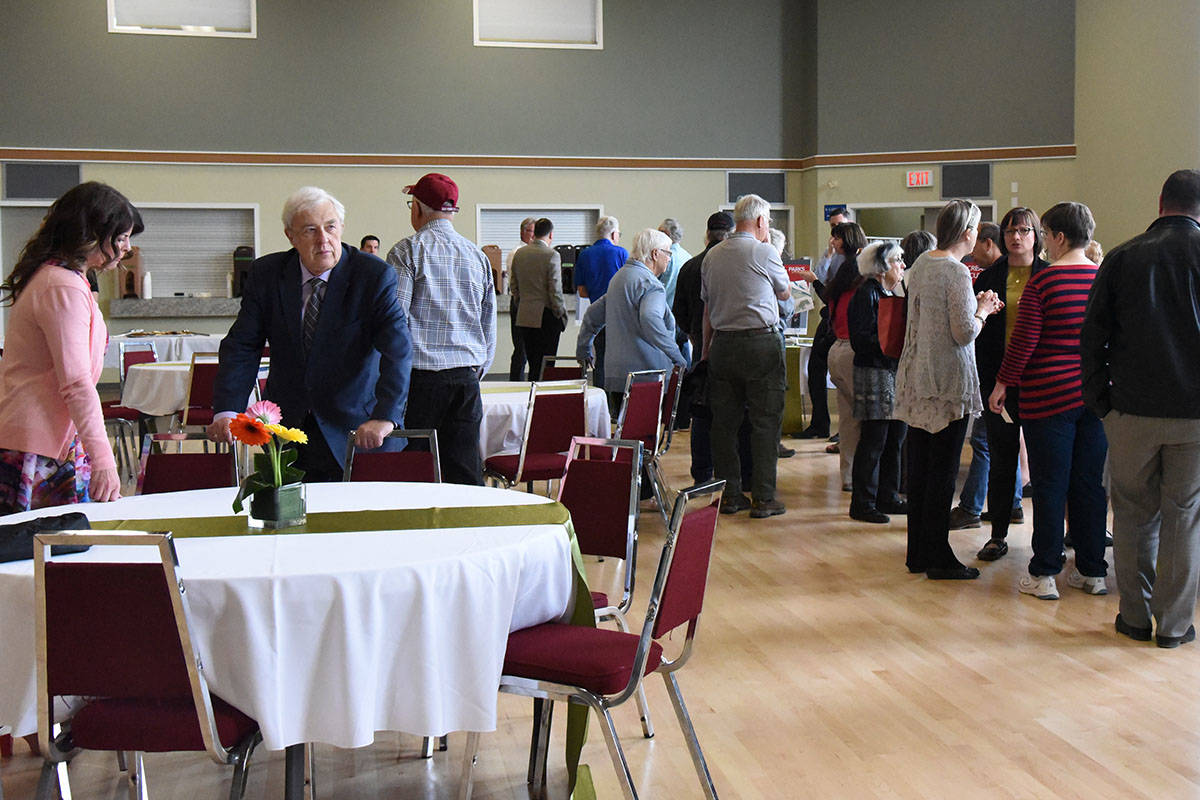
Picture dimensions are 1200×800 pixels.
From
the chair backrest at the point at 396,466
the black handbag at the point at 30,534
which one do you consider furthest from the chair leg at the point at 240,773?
the chair backrest at the point at 396,466

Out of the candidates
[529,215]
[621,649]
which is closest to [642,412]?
[621,649]

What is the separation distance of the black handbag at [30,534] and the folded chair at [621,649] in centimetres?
102

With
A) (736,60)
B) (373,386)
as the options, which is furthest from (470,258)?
(736,60)

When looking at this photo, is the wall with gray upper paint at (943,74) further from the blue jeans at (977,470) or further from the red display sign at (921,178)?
the blue jeans at (977,470)

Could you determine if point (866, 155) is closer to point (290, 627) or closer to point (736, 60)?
point (736, 60)

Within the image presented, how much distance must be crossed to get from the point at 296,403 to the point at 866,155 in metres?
11.8

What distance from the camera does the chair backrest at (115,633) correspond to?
85.0 inches

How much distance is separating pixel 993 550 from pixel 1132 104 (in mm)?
8578

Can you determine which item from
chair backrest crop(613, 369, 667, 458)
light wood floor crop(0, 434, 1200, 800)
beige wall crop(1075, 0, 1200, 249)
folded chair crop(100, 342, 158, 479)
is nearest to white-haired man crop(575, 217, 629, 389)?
chair backrest crop(613, 369, 667, 458)

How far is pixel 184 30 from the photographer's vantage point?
Result: 13406 mm

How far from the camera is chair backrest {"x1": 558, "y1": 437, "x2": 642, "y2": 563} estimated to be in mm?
3494

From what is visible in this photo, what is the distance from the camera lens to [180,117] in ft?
44.0

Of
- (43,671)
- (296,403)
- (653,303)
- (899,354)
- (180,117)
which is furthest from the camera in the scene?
(180,117)

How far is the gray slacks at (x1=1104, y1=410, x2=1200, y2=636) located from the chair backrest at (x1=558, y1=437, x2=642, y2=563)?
1958 mm
